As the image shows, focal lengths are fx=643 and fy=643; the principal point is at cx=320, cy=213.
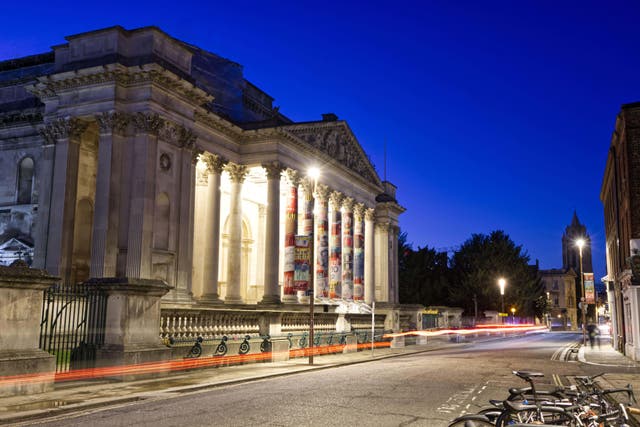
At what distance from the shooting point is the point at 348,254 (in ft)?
174

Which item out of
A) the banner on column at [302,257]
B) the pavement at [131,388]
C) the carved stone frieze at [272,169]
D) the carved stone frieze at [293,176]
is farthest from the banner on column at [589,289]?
the banner on column at [302,257]

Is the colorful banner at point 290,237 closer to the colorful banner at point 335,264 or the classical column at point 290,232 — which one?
the classical column at point 290,232

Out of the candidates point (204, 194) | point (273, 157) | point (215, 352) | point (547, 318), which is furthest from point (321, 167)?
point (547, 318)

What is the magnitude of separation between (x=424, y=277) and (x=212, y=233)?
56.0m

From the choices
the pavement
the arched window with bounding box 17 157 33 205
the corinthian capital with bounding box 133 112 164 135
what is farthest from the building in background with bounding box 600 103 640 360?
the arched window with bounding box 17 157 33 205

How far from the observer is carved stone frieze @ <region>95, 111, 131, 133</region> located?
31.2 meters

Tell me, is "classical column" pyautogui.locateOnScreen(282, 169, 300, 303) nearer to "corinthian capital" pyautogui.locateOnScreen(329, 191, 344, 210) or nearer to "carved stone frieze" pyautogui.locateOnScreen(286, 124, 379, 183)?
"carved stone frieze" pyautogui.locateOnScreen(286, 124, 379, 183)

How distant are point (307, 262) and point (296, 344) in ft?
12.8

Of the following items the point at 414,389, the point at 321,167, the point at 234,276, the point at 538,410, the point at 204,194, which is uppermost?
the point at 321,167

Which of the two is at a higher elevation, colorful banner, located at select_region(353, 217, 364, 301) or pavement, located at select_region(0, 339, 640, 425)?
colorful banner, located at select_region(353, 217, 364, 301)

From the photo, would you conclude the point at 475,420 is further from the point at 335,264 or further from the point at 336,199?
the point at 336,199

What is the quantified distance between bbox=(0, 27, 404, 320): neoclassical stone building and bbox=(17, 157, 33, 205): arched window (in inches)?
2.7

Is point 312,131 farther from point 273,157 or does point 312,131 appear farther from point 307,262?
point 307,262

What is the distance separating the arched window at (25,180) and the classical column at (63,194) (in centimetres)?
483
